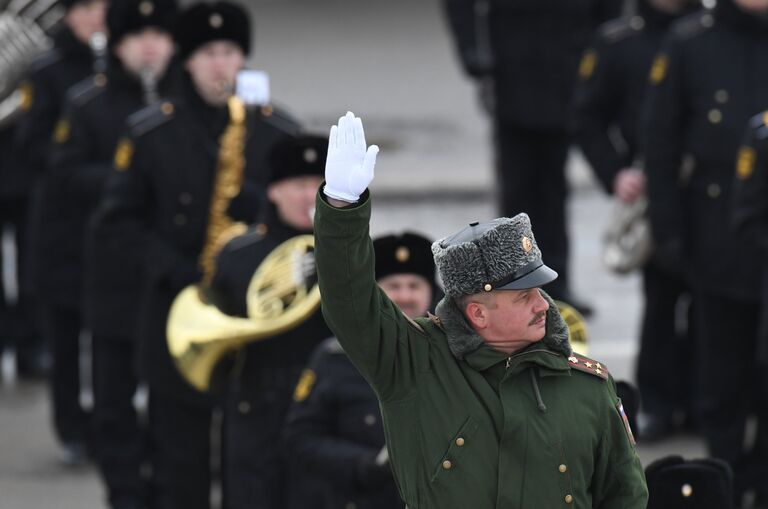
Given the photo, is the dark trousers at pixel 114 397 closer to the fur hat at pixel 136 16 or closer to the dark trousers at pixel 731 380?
the fur hat at pixel 136 16

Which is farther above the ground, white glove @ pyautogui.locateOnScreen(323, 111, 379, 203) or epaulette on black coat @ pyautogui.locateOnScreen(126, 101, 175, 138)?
white glove @ pyautogui.locateOnScreen(323, 111, 379, 203)

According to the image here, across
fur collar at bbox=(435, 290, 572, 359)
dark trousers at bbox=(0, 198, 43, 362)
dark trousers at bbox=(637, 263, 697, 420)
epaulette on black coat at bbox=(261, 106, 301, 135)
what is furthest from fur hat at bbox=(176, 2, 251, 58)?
fur collar at bbox=(435, 290, 572, 359)

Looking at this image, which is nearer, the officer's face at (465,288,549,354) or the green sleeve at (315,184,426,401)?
the green sleeve at (315,184,426,401)

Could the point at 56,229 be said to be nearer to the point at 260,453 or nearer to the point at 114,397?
the point at 114,397

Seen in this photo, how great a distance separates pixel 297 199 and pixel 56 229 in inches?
116

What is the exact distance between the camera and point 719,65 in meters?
8.38

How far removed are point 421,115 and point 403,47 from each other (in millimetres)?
1946

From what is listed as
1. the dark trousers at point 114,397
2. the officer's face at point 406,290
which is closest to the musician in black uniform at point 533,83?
the dark trousers at point 114,397

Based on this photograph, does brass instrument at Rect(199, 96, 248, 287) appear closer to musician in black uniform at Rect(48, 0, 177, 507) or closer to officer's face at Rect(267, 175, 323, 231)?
musician in black uniform at Rect(48, 0, 177, 507)

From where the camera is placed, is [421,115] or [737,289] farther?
[421,115]

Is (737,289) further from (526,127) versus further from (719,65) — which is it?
(526,127)

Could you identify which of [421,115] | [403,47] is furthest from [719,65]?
[403,47]

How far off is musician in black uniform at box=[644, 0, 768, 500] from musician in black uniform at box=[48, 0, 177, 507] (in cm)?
203

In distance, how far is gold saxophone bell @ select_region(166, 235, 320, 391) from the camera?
698 cm
